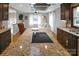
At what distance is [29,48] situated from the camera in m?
2.28

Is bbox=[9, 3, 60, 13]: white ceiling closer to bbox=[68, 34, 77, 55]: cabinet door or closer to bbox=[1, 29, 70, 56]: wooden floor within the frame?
bbox=[1, 29, 70, 56]: wooden floor

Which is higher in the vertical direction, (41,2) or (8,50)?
(41,2)

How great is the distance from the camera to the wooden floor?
218 cm

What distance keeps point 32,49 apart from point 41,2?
0.73m

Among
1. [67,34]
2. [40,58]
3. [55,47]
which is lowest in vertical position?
[40,58]

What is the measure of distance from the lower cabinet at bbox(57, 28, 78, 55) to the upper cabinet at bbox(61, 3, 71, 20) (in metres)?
0.23

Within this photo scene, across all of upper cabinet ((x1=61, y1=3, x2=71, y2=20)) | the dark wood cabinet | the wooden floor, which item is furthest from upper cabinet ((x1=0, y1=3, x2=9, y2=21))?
A: upper cabinet ((x1=61, y1=3, x2=71, y2=20))

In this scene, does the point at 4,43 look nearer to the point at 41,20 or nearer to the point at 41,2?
the point at 41,20

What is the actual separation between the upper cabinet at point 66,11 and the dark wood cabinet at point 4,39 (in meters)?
0.89

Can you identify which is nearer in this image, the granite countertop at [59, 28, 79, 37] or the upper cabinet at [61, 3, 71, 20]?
the upper cabinet at [61, 3, 71, 20]

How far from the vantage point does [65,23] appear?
234 centimetres

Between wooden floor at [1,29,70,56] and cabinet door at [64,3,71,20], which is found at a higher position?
cabinet door at [64,3,71,20]

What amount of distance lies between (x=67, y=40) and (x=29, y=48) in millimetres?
618

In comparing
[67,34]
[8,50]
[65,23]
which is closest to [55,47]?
[67,34]
